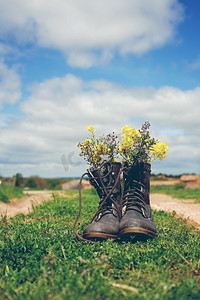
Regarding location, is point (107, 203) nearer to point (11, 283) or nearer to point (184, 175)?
point (11, 283)

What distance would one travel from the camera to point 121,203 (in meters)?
3.58

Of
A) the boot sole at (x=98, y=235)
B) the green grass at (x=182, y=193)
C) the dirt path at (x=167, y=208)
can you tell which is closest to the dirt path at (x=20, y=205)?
the dirt path at (x=167, y=208)

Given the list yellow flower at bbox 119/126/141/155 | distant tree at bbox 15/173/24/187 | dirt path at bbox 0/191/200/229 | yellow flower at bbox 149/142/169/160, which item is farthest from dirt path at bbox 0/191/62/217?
distant tree at bbox 15/173/24/187

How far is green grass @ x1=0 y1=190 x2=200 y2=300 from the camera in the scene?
6.93 ft

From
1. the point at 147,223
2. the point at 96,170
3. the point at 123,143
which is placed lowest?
the point at 147,223

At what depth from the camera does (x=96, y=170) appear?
11.2 feet

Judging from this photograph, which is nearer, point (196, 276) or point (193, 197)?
point (196, 276)

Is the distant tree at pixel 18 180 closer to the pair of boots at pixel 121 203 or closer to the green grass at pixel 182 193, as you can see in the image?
the green grass at pixel 182 193

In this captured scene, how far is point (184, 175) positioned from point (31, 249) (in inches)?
761

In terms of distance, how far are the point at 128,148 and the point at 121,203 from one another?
0.69 metres

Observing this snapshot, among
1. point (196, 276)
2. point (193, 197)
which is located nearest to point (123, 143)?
point (196, 276)

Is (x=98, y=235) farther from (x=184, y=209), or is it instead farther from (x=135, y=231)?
(x=184, y=209)

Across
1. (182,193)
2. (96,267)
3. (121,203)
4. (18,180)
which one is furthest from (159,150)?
(18,180)

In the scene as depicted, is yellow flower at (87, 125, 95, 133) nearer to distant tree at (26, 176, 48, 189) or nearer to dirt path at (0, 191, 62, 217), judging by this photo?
dirt path at (0, 191, 62, 217)
